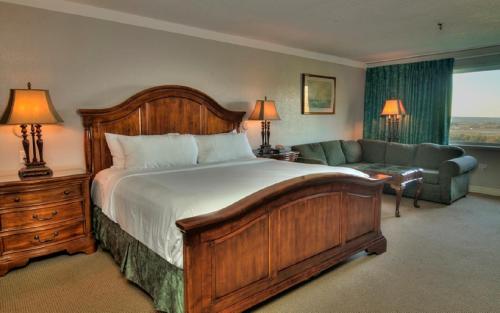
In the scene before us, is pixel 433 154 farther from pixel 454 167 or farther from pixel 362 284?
pixel 362 284

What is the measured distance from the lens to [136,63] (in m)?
3.68

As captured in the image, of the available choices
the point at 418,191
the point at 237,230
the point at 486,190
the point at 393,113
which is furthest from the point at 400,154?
the point at 237,230

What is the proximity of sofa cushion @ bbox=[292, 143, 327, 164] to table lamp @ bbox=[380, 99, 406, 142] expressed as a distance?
1.39m

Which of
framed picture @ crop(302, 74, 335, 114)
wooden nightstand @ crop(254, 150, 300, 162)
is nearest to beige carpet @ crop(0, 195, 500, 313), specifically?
wooden nightstand @ crop(254, 150, 300, 162)

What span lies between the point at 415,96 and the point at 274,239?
4903 millimetres

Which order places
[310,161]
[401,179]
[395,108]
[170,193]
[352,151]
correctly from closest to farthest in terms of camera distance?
[170,193] → [401,179] → [310,161] → [395,108] → [352,151]

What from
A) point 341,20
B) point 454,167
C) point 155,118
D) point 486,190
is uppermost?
point 341,20

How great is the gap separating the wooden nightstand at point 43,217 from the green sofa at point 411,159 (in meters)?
3.13

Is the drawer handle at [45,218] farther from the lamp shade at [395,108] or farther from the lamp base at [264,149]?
the lamp shade at [395,108]

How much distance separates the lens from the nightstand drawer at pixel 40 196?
8.70ft

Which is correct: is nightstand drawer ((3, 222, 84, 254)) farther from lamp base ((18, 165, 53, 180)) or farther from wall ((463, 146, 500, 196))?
wall ((463, 146, 500, 196))

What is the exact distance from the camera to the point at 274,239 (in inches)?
87.4

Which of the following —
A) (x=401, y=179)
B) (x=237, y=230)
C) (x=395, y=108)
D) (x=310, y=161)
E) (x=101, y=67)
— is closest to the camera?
(x=237, y=230)

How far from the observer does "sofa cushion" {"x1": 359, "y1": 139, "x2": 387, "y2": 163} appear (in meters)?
5.93
